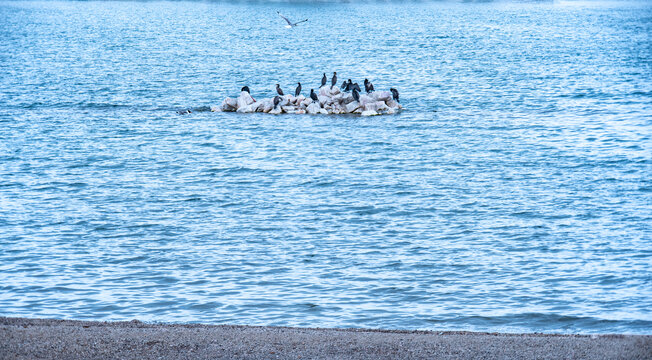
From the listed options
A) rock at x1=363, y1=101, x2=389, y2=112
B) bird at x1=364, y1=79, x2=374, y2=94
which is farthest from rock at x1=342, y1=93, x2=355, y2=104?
bird at x1=364, y1=79, x2=374, y2=94

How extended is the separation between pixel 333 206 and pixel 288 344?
1384cm

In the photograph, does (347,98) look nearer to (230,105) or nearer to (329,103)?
(329,103)

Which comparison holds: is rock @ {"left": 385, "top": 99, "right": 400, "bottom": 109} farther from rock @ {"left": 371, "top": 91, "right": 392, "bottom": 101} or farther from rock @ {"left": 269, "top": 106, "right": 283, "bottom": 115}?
rock @ {"left": 269, "top": 106, "right": 283, "bottom": 115}

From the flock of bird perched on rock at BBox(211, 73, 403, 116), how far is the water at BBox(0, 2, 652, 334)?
4.45ft

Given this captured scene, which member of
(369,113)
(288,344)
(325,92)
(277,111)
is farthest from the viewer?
(325,92)

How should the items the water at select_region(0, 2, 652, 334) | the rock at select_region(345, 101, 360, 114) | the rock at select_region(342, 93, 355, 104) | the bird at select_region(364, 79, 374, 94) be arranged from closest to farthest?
the water at select_region(0, 2, 652, 334)
the rock at select_region(345, 101, 360, 114)
the rock at select_region(342, 93, 355, 104)
the bird at select_region(364, 79, 374, 94)

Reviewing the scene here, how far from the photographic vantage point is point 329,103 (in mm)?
46812

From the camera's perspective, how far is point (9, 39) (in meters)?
109

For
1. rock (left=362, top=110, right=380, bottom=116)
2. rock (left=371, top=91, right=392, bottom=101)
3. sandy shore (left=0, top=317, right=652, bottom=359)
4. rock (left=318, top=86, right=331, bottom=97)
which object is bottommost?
rock (left=362, top=110, right=380, bottom=116)

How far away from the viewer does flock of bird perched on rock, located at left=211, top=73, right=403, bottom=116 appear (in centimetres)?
4597

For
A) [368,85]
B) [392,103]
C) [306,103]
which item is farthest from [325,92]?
[392,103]

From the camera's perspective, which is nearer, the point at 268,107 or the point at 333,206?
the point at 333,206

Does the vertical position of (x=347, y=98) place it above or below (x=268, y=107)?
above

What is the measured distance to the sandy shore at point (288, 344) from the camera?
39.4ft
